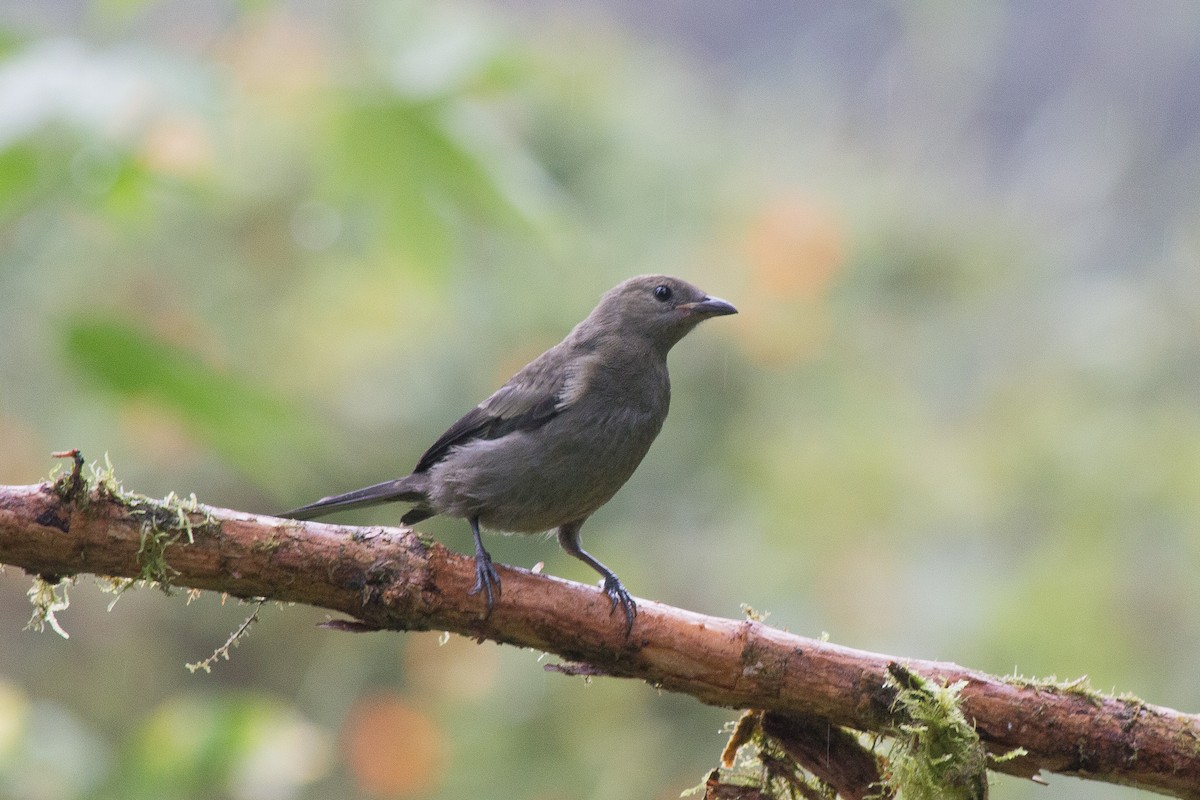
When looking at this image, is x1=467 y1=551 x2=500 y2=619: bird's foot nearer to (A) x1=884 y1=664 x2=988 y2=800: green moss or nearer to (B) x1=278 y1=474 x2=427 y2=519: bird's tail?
(B) x1=278 y1=474 x2=427 y2=519: bird's tail

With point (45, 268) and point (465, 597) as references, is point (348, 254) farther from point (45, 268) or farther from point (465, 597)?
point (465, 597)

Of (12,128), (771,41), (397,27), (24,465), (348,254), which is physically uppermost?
(771,41)

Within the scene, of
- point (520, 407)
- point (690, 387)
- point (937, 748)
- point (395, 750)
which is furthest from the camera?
point (690, 387)

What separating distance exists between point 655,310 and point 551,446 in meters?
0.85

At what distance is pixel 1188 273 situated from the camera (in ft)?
21.1

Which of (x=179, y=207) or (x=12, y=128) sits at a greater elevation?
(x=179, y=207)

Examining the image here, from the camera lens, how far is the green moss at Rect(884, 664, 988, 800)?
2.92m

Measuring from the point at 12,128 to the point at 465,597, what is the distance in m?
1.62

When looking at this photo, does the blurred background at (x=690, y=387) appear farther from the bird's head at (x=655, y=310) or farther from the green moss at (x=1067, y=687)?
the green moss at (x=1067, y=687)

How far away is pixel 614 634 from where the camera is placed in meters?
3.08

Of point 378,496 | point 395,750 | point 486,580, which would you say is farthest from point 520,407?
point 395,750

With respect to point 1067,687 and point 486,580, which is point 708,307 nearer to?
point 486,580

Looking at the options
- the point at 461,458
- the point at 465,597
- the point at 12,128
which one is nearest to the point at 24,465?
the point at 461,458

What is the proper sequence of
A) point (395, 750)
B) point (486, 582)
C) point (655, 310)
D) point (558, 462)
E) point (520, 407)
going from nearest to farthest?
1. point (486, 582)
2. point (558, 462)
3. point (520, 407)
4. point (655, 310)
5. point (395, 750)
